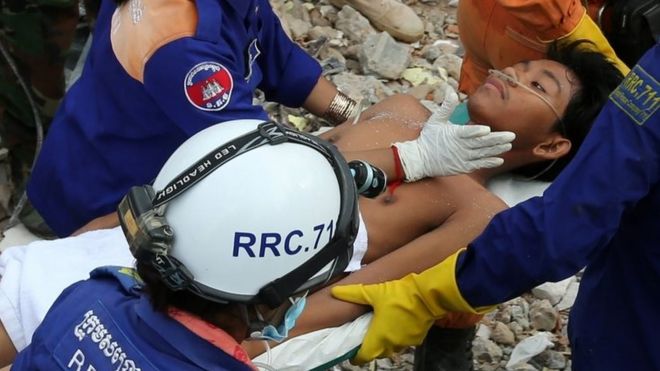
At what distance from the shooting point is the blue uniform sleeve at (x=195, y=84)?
2549 millimetres

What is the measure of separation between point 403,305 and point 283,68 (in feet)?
3.58

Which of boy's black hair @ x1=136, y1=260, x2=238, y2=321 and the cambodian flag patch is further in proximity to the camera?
the cambodian flag patch

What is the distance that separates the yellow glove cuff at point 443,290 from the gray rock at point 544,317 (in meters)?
1.14

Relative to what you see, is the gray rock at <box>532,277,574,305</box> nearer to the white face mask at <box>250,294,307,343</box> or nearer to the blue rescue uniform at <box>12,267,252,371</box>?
the white face mask at <box>250,294,307,343</box>

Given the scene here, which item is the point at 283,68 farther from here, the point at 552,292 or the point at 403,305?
the point at 552,292

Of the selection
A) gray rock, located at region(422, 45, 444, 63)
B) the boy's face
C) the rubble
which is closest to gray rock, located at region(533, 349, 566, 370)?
the rubble

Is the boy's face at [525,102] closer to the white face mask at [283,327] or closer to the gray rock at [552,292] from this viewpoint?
the gray rock at [552,292]

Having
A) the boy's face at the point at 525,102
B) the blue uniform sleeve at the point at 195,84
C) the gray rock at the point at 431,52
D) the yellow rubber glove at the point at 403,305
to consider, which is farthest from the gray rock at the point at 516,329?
the gray rock at the point at 431,52

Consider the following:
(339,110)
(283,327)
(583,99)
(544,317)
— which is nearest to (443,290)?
(283,327)

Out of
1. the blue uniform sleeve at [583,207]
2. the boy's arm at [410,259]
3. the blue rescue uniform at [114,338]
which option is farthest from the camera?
the boy's arm at [410,259]

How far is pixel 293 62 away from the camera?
3355 millimetres

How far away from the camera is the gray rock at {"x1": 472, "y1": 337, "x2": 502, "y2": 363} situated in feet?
11.7

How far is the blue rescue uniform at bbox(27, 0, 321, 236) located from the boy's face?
719 millimetres

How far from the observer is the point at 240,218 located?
5.63ft
